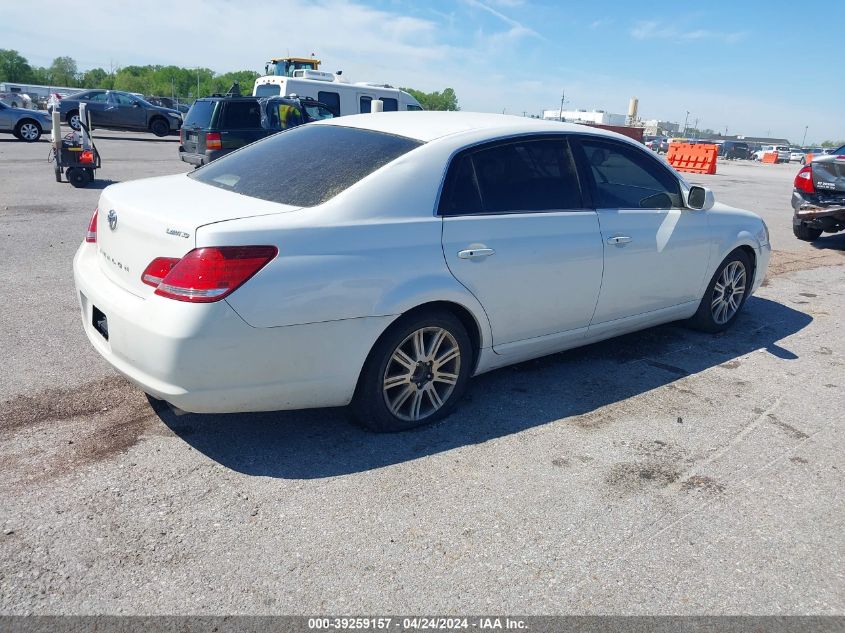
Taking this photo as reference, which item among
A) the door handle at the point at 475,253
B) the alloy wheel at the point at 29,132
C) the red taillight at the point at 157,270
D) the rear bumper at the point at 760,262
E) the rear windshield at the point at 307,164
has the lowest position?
the rear bumper at the point at 760,262

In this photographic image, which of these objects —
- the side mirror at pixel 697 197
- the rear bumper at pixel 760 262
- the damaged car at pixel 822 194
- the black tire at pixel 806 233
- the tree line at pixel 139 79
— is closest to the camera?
the side mirror at pixel 697 197

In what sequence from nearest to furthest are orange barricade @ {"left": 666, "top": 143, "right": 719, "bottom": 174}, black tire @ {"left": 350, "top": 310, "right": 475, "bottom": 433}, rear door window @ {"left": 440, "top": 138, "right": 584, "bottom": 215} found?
black tire @ {"left": 350, "top": 310, "right": 475, "bottom": 433} → rear door window @ {"left": 440, "top": 138, "right": 584, "bottom": 215} → orange barricade @ {"left": 666, "top": 143, "right": 719, "bottom": 174}

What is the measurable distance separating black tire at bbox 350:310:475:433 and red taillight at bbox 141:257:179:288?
3.38 feet

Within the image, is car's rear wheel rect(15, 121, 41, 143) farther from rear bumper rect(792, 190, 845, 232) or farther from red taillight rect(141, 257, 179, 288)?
red taillight rect(141, 257, 179, 288)

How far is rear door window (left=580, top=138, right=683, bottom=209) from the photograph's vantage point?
443cm

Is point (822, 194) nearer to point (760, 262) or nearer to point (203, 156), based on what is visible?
point (760, 262)

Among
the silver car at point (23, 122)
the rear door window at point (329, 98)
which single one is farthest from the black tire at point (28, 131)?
the rear door window at point (329, 98)

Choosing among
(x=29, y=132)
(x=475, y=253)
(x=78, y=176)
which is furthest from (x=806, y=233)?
(x=29, y=132)

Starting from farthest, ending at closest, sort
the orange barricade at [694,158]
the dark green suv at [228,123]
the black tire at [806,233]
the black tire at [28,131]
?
the orange barricade at [694,158] → the black tire at [28,131] → the dark green suv at [228,123] → the black tire at [806,233]

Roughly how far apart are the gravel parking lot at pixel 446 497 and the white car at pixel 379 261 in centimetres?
36

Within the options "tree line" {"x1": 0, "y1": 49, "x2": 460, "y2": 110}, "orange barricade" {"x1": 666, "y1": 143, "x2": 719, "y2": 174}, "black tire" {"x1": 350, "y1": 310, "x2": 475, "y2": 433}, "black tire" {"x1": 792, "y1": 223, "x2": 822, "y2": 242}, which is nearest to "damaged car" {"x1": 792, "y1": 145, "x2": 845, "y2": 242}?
"black tire" {"x1": 792, "y1": 223, "x2": 822, "y2": 242}

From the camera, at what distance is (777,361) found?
202 inches

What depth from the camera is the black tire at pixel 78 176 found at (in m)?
11.9

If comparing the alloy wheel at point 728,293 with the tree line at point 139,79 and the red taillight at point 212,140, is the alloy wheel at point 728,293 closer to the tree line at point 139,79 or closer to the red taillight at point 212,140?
the red taillight at point 212,140
